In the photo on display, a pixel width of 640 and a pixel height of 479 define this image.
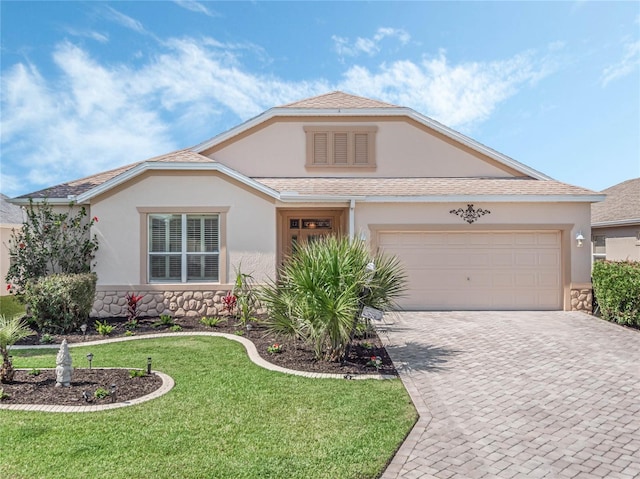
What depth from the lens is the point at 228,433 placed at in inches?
179

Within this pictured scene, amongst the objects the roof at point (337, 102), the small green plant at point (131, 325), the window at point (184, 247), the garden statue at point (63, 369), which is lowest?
the small green plant at point (131, 325)

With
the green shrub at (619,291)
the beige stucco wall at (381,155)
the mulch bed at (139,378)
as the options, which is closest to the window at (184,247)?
the mulch bed at (139,378)

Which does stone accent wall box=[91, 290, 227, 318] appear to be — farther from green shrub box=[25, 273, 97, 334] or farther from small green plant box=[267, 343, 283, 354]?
small green plant box=[267, 343, 283, 354]

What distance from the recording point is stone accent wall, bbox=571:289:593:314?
12500mm

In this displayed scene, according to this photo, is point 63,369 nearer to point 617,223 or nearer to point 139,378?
point 139,378

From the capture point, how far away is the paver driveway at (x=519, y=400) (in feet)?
13.3

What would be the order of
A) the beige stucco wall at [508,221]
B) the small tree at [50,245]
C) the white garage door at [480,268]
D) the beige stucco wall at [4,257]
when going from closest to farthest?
the small tree at [50,245]
the beige stucco wall at [508,221]
the white garage door at [480,268]
the beige stucco wall at [4,257]

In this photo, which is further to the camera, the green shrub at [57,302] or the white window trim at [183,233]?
the white window trim at [183,233]

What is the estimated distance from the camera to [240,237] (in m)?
12.0

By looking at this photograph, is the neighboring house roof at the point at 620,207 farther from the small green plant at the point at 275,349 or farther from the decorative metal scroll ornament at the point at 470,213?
the small green plant at the point at 275,349

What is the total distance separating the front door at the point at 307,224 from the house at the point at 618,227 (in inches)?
425

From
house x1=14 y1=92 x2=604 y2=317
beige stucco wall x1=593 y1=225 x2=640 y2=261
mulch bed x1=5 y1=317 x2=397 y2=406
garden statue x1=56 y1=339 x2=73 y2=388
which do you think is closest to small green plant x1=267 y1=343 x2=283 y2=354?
mulch bed x1=5 y1=317 x2=397 y2=406

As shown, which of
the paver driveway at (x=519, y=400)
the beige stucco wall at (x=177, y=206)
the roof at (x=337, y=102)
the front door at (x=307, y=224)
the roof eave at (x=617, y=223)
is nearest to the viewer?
the paver driveway at (x=519, y=400)

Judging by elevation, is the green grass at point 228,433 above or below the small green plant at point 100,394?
below
